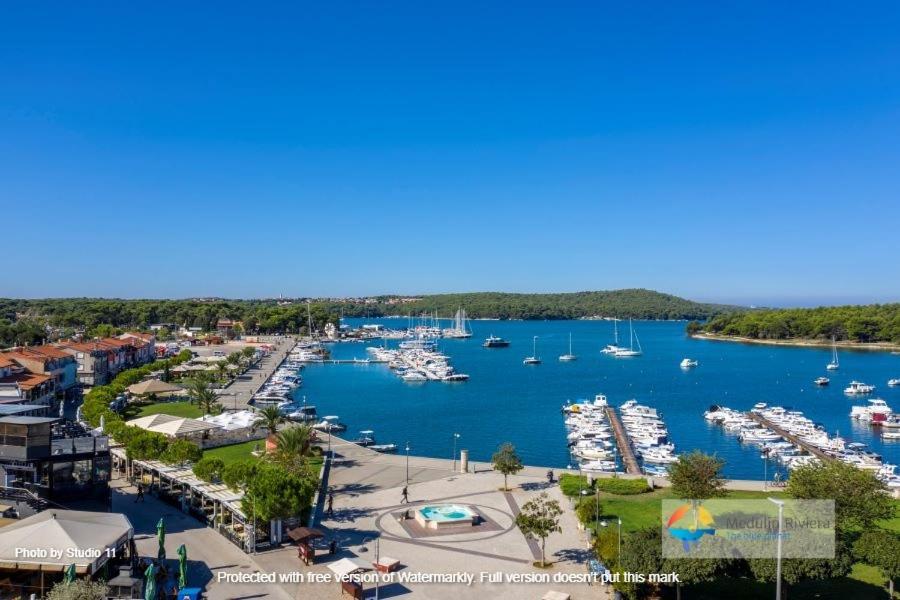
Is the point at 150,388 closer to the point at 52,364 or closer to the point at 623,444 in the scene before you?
the point at 52,364

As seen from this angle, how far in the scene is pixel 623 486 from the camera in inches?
1313

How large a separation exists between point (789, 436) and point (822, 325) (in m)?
111

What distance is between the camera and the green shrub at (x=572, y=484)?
31891 mm

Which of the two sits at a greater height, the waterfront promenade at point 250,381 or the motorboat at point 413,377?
the waterfront promenade at point 250,381

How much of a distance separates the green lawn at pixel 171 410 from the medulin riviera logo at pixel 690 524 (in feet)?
Answer: 132

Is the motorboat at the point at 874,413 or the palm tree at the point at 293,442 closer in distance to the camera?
the palm tree at the point at 293,442

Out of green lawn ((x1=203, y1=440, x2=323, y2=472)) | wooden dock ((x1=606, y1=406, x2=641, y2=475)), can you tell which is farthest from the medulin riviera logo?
green lawn ((x1=203, y1=440, x2=323, y2=472))

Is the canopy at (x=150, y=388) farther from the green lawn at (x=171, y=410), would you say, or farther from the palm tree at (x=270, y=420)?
the palm tree at (x=270, y=420)

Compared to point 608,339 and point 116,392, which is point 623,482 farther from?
point 608,339

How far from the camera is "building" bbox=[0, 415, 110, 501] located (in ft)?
78.2

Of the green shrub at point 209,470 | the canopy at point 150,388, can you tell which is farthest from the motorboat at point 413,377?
the green shrub at point 209,470

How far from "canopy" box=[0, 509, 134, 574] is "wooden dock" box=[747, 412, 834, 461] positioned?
4302 centimetres

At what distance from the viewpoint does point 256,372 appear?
89.1 metres

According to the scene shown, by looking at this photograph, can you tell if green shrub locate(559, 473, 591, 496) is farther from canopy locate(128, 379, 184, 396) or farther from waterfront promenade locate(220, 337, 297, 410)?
canopy locate(128, 379, 184, 396)
